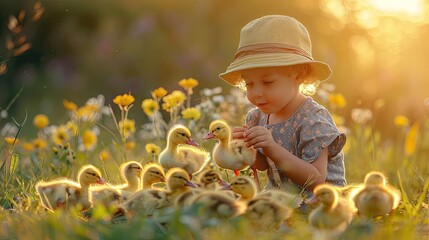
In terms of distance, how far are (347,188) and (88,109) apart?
8.38ft

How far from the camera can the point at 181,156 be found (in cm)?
471

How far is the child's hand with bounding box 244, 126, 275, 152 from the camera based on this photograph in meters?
4.57

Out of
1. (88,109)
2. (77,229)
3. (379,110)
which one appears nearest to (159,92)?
(88,109)

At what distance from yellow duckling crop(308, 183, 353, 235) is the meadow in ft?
0.20

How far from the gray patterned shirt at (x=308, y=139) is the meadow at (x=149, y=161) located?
423mm

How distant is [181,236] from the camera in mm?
3006

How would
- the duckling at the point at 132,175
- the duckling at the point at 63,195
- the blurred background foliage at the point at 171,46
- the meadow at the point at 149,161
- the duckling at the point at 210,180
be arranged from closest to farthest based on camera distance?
the meadow at the point at 149,161
the duckling at the point at 63,195
the duckling at the point at 210,180
the duckling at the point at 132,175
the blurred background foliage at the point at 171,46

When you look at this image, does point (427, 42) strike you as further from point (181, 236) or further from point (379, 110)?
point (181, 236)

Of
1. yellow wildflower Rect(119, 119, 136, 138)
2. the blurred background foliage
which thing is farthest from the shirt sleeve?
the blurred background foliage

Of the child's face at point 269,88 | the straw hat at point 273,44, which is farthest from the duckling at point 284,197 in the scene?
the straw hat at point 273,44

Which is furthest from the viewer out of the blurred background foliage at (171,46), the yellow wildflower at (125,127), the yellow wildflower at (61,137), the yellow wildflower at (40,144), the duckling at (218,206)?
the blurred background foliage at (171,46)

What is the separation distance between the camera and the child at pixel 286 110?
15.4 ft

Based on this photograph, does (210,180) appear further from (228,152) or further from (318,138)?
(318,138)

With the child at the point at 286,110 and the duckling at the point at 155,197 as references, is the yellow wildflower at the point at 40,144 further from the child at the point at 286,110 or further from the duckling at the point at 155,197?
the duckling at the point at 155,197
